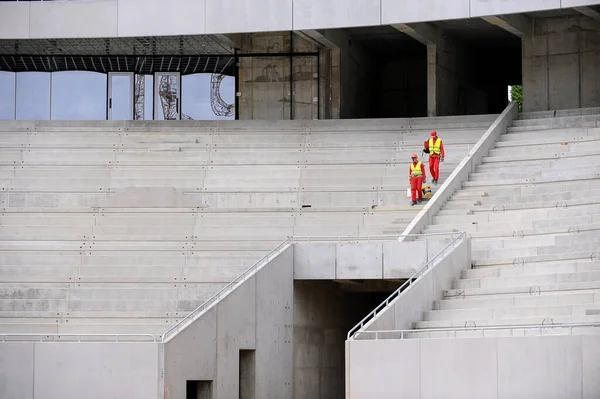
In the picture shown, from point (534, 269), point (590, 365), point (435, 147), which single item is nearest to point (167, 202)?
point (435, 147)

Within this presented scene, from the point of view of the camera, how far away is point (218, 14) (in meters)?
38.4

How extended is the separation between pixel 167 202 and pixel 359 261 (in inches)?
285

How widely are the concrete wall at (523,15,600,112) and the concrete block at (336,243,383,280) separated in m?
12.3

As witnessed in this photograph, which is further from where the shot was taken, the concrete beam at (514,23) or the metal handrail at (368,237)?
the concrete beam at (514,23)

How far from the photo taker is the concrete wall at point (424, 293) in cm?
2617

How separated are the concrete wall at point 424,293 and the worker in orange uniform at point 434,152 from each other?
4.88 metres

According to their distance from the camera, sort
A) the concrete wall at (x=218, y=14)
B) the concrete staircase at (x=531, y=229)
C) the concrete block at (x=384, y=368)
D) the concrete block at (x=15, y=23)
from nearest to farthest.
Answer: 1. the concrete block at (x=384, y=368)
2. the concrete staircase at (x=531, y=229)
3. the concrete wall at (x=218, y=14)
4. the concrete block at (x=15, y=23)

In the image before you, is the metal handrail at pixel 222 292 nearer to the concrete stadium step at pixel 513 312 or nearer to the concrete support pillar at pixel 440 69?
the concrete stadium step at pixel 513 312

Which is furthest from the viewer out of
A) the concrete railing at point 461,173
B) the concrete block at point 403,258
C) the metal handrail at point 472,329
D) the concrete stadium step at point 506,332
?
the concrete railing at point 461,173

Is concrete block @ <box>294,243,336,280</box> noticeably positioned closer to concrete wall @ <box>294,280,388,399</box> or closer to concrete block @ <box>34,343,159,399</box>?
concrete wall @ <box>294,280,388,399</box>

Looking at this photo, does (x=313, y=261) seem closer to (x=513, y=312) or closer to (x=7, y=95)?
(x=513, y=312)

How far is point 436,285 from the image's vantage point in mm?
27766

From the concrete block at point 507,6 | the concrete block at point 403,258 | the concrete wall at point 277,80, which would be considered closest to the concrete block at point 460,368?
the concrete block at point 403,258

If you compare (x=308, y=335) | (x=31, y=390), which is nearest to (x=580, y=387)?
(x=308, y=335)
